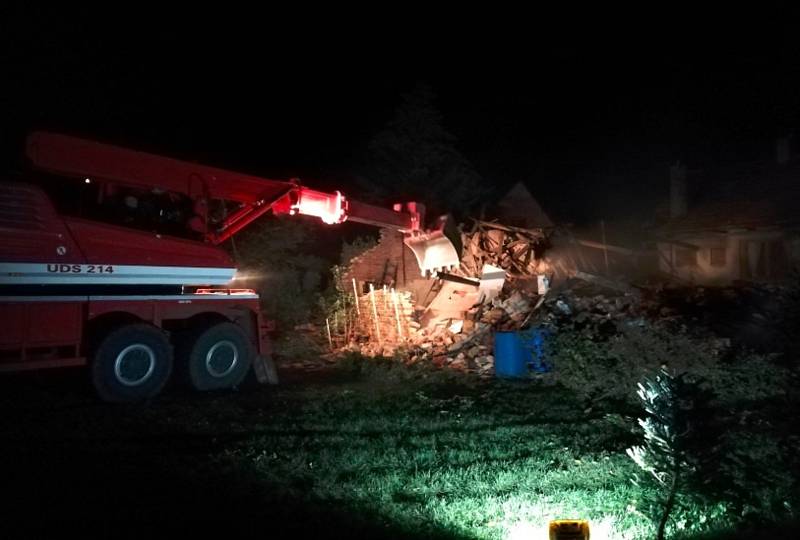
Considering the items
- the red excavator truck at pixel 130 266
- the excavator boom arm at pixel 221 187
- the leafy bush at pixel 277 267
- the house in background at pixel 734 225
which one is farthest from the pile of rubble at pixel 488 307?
the house in background at pixel 734 225

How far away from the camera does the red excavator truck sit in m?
8.21

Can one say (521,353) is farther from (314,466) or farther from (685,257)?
(685,257)

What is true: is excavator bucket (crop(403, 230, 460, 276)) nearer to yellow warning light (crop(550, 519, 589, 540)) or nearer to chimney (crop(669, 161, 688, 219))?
yellow warning light (crop(550, 519, 589, 540))

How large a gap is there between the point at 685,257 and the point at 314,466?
21690mm

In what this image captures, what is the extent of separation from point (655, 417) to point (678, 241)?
835 inches

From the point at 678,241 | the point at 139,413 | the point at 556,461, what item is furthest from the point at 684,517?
the point at 678,241

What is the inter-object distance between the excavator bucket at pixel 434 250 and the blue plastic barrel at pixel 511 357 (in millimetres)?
1839

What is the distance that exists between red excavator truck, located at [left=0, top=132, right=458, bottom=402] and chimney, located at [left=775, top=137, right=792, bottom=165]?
64.9 feet

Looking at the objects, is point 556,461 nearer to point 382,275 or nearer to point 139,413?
point 139,413

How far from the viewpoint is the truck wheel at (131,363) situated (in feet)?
28.9

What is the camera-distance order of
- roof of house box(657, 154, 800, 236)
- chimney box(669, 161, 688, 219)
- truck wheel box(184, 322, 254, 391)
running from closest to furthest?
truck wheel box(184, 322, 254, 391), roof of house box(657, 154, 800, 236), chimney box(669, 161, 688, 219)

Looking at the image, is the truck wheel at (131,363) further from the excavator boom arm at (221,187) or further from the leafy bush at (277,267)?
the leafy bush at (277,267)

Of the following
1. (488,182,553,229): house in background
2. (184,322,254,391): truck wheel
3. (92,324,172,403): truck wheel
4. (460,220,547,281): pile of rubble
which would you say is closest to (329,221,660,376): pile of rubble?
(460,220,547,281): pile of rubble

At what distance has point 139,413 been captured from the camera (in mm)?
8141
